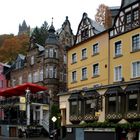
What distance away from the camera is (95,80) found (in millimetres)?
49281

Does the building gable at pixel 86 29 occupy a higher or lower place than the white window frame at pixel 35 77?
higher

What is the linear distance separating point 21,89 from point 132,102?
24.2m

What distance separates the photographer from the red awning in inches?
2206

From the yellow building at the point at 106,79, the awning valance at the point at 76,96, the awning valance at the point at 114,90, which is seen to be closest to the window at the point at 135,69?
the yellow building at the point at 106,79

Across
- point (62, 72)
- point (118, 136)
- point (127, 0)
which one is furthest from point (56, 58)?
point (118, 136)

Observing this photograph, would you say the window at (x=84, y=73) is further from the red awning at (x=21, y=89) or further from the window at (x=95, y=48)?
the red awning at (x=21, y=89)

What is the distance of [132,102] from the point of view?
36719 mm

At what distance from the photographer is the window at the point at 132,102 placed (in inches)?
1432

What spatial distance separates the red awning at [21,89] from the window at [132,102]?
2144 cm

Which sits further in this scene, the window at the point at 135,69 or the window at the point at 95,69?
the window at the point at 95,69

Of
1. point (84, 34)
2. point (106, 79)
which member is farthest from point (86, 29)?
point (106, 79)

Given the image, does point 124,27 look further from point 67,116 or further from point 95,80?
point 67,116

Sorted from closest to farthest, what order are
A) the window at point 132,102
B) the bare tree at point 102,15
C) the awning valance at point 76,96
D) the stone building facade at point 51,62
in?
the window at point 132,102
the awning valance at point 76,96
the stone building facade at point 51,62
the bare tree at point 102,15

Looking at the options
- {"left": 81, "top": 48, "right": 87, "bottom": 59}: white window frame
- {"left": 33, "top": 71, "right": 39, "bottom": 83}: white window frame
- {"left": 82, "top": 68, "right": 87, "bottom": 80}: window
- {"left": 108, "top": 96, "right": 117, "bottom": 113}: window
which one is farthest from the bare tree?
{"left": 108, "top": 96, "right": 117, "bottom": 113}: window
